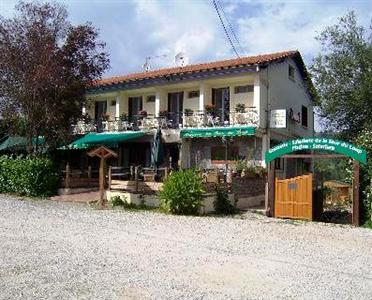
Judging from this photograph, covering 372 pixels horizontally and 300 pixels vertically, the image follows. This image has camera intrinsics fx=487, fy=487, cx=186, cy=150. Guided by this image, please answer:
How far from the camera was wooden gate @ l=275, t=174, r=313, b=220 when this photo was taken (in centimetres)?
1750

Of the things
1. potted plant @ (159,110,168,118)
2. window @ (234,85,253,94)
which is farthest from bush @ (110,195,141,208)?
window @ (234,85,253,94)

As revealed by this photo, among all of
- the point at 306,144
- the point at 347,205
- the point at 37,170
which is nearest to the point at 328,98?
the point at 347,205

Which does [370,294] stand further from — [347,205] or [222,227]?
[347,205]

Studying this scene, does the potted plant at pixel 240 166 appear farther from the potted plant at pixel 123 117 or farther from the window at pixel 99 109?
the window at pixel 99 109

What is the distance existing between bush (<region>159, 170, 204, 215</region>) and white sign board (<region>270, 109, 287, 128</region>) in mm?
8697

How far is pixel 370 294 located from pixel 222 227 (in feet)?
24.1

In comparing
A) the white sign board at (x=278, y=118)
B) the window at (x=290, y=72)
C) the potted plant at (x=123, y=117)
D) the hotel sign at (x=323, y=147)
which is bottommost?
the hotel sign at (x=323, y=147)

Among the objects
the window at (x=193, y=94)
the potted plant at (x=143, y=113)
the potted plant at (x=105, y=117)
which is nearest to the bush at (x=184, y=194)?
the window at (x=193, y=94)

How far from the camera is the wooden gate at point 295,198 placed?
17.5 metres

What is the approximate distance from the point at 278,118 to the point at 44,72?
1194 cm

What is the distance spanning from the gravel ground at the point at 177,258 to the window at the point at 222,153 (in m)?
9.72

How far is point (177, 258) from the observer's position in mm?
10141

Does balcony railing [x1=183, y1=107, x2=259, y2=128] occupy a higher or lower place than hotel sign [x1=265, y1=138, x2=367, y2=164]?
higher

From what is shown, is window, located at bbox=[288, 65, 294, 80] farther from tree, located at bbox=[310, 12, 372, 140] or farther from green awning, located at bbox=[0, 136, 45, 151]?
green awning, located at bbox=[0, 136, 45, 151]
